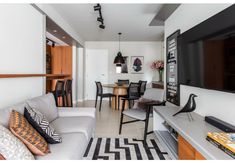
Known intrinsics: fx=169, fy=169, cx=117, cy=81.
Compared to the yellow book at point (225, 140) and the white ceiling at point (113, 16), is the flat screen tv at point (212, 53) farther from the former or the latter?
the white ceiling at point (113, 16)

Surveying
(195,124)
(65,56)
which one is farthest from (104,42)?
(195,124)

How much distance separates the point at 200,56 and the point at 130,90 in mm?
3289

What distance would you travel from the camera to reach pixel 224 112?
5.57 feet

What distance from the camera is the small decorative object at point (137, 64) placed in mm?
7082

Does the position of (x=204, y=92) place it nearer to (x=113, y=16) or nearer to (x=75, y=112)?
(x=75, y=112)

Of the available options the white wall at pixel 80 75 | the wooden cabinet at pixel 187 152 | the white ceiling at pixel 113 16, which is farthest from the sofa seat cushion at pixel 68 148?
the white wall at pixel 80 75

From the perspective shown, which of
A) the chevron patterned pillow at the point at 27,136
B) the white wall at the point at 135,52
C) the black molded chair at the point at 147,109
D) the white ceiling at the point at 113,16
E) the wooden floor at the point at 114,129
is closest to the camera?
the chevron patterned pillow at the point at 27,136

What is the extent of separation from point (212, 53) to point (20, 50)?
8.08 ft

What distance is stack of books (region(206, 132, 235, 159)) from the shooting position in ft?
3.57

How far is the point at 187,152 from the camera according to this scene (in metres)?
1.51

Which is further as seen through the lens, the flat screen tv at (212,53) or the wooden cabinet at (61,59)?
the wooden cabinet at (61,59)

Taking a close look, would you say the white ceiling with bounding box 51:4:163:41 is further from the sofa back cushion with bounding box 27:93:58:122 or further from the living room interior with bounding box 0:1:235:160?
the sofa back cushion with bounding box 27:93:58:122

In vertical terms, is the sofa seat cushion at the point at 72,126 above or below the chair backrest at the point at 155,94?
below

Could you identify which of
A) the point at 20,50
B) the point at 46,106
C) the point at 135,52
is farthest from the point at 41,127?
the point at 135,52
